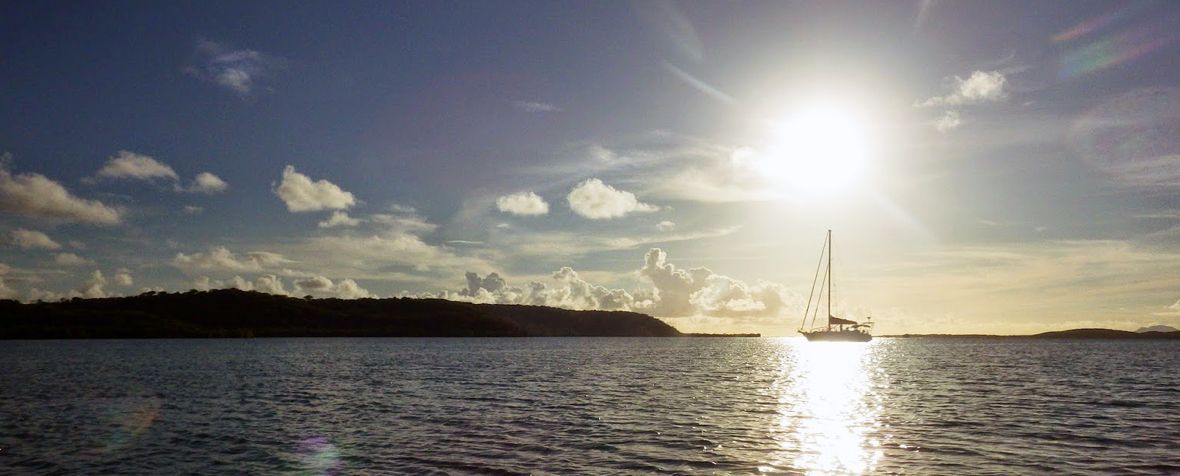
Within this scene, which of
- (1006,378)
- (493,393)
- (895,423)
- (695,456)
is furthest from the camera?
(1006,378)

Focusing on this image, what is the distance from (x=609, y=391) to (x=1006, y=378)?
5323 cm

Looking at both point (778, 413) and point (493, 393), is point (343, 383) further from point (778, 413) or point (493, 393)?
point (778, 413)

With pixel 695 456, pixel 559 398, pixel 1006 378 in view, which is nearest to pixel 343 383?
pixel 559 398

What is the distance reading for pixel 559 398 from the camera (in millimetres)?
61062

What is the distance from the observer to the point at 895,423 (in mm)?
46219

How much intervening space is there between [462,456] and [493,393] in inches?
1262

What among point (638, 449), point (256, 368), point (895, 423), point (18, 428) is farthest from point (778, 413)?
point (256, 368)

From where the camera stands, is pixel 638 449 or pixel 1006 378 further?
pixel 1006 378

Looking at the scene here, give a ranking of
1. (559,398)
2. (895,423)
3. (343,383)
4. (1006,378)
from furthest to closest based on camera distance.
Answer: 1. (1006,378)
2. (343,383)
3. (559,398)
4. (895,423)

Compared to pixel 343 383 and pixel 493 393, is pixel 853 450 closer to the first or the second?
pixel 493 393

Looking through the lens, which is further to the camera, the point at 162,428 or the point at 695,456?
the point at 162,428

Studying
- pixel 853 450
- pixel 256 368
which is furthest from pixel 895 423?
pixel 256 368

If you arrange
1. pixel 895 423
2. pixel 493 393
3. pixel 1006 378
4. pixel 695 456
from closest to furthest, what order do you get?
pixel 695 456 → pixel 895 423 → pixel 493 393 → pixel 1006 378

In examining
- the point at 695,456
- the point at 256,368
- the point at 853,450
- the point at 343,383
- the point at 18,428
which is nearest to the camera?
the point at 695,456
